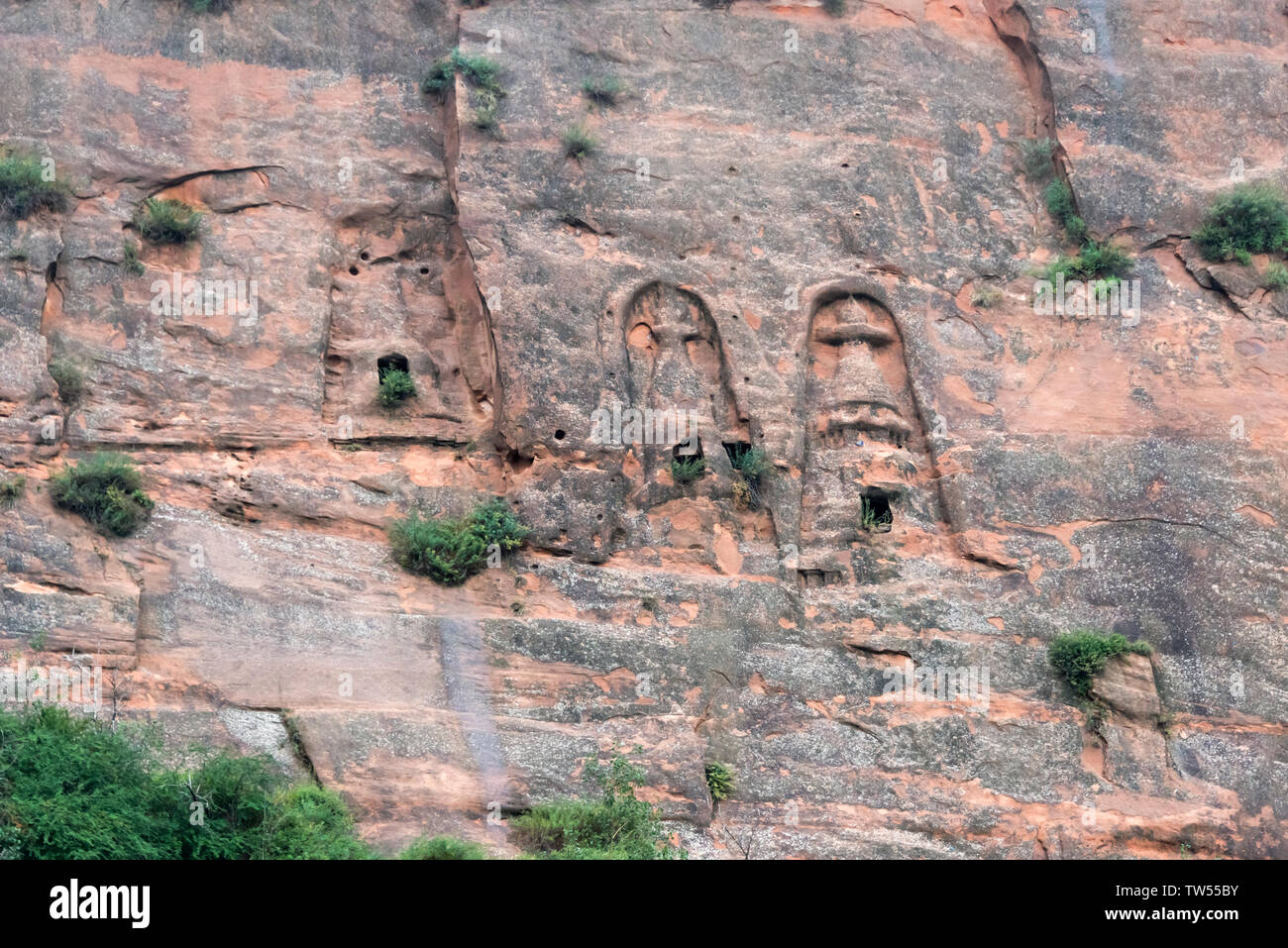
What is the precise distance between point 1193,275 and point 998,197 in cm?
253

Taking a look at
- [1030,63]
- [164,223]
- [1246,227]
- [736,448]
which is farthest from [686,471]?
[1246,227]

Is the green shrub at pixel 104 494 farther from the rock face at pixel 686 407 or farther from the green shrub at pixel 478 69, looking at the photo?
the green shrub at pixel 478 69

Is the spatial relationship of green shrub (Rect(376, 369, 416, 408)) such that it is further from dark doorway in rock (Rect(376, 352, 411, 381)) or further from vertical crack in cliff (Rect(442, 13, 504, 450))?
vertical crack in cliff (Rect(442, 13, 504, 450))

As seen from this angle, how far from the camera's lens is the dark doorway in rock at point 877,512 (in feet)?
74.2

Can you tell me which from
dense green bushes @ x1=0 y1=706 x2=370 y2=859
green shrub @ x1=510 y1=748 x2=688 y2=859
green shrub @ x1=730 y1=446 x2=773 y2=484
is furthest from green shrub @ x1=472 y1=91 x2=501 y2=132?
dense green bushes @ x1=0 y1=706 x2=370 y2=859

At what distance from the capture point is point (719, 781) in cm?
2028

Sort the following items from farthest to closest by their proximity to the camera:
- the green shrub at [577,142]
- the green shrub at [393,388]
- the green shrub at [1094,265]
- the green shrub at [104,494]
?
1. the green shrub at [1094,265]
2. the green shrub at [577,142]
3. the green shrub at [393,388]
4. the green shrub at [104,494]

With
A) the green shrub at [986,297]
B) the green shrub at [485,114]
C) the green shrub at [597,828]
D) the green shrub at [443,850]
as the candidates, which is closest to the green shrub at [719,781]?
the green shrub at [597,828]

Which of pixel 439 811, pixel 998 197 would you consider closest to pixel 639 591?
pixel 439 811

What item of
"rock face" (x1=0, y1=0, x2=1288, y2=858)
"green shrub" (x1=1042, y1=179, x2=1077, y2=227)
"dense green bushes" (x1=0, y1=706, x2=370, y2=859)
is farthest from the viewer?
"green shrub" (x1=1042, y1=179, x2=1077, y2=227)

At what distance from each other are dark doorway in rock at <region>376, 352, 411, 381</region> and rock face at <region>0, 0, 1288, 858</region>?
150 mm

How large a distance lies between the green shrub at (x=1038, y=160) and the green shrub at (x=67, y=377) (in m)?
11.6

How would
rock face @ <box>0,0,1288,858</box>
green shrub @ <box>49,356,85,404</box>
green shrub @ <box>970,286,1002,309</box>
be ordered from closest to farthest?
1. rock face @ <box>0,0,1288,858</box>
2. green shrub @ <box>49,356,85,404</box>
3. green shrub @ <box>970,286,1002,309</box>

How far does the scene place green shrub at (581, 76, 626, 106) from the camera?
950 inches
